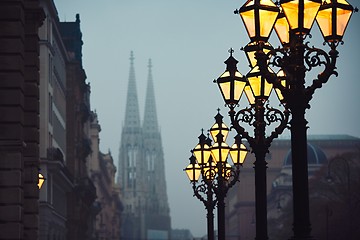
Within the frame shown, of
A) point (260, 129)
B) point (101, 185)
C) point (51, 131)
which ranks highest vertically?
point (101, 185)

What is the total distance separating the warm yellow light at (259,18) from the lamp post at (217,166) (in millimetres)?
10965

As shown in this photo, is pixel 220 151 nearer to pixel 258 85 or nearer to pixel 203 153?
pixel 203 153

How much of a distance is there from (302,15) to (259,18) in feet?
4.22

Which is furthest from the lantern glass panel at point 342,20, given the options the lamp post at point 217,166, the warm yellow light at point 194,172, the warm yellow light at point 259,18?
the warm yellow light at point 194,172

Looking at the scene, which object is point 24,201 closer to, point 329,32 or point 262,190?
point 262,190

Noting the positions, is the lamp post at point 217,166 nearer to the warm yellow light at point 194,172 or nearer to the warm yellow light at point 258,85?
the warm yellow light at point 194,172

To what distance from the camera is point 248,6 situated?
18.0m

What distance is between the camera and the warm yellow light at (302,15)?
16.6 meters

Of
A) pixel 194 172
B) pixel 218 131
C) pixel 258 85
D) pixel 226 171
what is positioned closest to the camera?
pixel 258 85

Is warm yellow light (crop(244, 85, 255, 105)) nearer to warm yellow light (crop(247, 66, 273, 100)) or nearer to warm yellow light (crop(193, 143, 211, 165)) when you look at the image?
warm yellow light (crop(247, 66, 273, 100))

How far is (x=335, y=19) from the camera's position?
17.3m

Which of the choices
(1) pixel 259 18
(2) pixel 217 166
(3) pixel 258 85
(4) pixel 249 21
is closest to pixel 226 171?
(2) pixel 217 166

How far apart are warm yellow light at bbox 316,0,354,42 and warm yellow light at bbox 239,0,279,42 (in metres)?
0.84

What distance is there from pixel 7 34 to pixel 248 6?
12.4m
